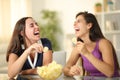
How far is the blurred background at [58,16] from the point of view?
440cm

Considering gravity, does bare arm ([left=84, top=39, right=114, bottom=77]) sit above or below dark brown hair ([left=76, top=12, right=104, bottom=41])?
below

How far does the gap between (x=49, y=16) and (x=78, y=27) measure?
303 centimetres

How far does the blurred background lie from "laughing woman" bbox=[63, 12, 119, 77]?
7.15 ft

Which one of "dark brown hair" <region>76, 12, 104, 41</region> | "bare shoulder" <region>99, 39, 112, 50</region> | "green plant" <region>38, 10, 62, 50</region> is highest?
"dark brown hair" <region>76, 12, 104, 41</region>

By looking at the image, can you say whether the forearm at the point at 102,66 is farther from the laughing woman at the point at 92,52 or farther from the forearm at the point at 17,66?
the forearm at the point at 17,66

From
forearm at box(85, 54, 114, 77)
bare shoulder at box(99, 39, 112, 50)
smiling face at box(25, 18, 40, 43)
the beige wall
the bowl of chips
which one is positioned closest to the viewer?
the bowl of chips

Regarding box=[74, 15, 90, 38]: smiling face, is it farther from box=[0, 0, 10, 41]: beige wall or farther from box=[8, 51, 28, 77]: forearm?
box=[0, 0, 10, 41]: beige wall

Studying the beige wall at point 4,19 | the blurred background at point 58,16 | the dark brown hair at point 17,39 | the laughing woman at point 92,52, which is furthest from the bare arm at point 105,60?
the beige wall at point 4,19

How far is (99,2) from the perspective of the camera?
15.5 feet

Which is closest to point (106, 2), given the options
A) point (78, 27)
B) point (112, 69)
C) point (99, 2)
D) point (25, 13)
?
point (99, 2)

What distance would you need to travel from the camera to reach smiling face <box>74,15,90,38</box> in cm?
218

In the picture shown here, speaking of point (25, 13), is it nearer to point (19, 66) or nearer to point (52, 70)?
point (19, 66)

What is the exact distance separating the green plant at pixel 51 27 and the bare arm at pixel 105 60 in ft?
10.2

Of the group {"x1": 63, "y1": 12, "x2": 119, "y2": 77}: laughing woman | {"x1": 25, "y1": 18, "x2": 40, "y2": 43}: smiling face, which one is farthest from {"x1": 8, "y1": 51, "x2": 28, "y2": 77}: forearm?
{"x1": 63, "y1": 12, "x2": 119, "y2": 77}: laughing woman
